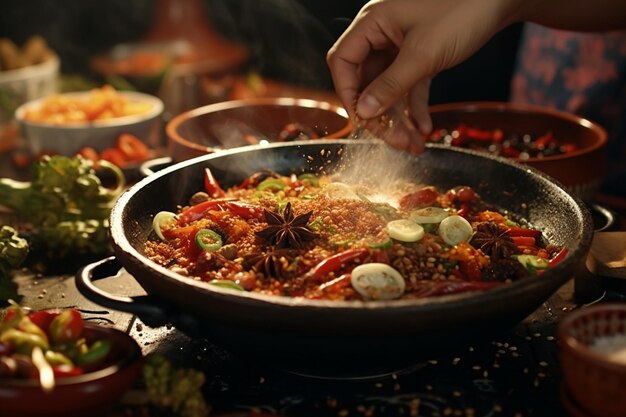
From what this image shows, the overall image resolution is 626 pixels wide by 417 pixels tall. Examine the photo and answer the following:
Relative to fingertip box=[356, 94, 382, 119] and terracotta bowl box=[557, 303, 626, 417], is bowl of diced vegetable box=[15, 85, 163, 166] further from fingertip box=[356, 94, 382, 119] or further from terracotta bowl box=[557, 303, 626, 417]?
terracotta bowl box=[557, 303, 626, 417]

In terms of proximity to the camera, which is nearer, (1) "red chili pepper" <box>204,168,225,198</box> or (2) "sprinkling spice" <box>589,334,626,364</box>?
(2) "sprinkling spice" <box>589,334,626,364</box>

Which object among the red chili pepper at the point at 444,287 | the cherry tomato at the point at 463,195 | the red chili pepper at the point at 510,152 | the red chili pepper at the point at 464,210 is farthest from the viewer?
the red chili pepper at the point at 510,152

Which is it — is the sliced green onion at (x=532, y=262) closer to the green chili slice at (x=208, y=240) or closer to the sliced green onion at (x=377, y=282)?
the sliced green onion at (x=377, y=282)

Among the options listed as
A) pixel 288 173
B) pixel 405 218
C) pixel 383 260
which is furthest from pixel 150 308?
pixel 288 173

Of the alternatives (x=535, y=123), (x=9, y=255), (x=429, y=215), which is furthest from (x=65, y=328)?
(x=535, y=123)

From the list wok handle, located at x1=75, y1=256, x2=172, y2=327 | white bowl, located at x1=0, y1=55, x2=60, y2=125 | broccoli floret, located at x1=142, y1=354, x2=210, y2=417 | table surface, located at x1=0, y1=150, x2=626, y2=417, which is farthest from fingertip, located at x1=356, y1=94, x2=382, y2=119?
white bowl, located at x1=0, y1=55, x2=60, y2=125

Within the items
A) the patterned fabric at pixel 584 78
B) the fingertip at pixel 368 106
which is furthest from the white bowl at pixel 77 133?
the patterned fabric at pixel 584 78
